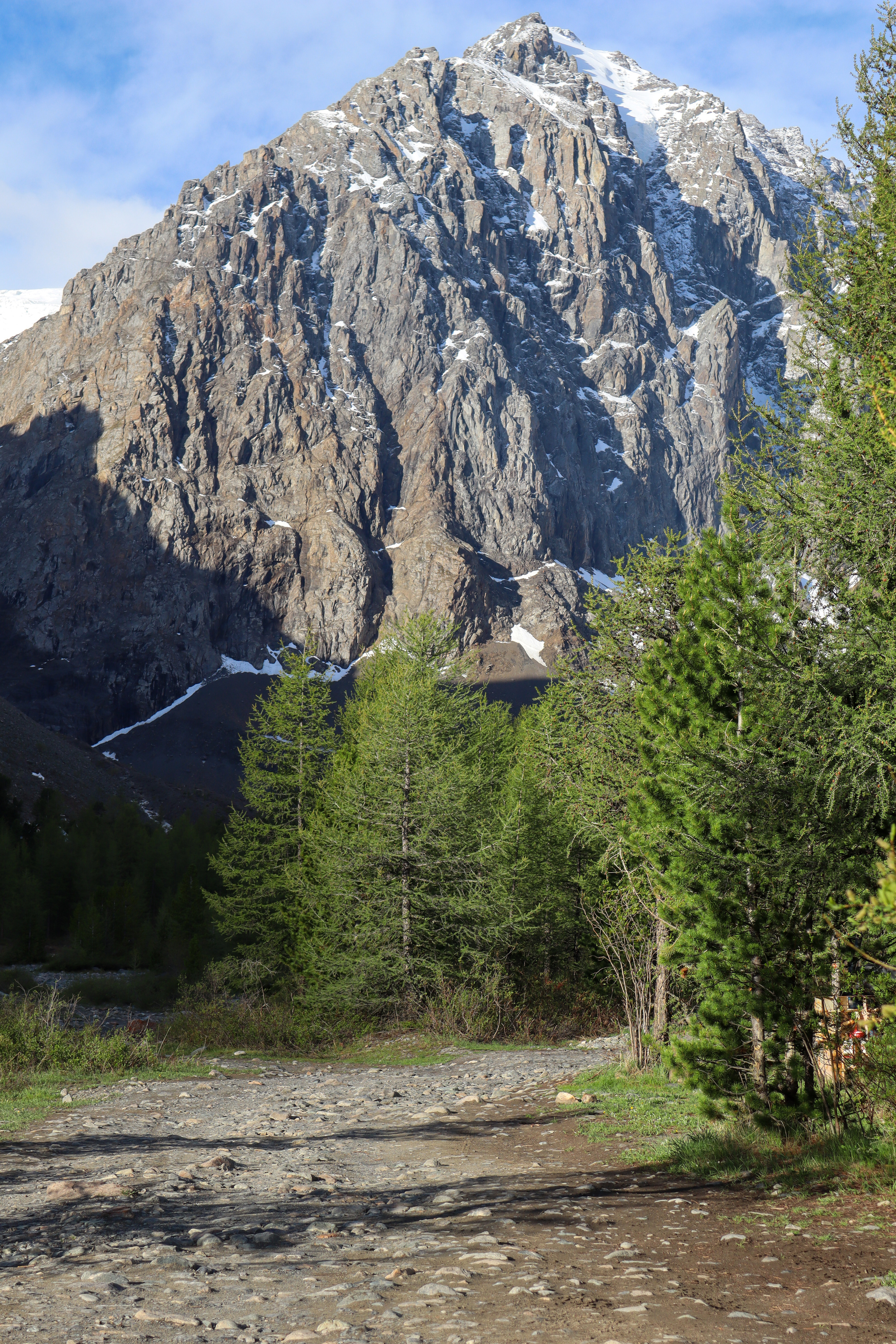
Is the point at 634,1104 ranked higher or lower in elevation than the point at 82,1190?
lower

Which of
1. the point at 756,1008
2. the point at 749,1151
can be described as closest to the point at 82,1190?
the point at 749,1151

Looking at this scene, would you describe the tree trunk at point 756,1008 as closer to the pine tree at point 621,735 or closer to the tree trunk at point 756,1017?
the tree trunk at point 756,1017

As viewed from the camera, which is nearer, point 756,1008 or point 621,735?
point 756,1008

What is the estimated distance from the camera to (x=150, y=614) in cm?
18350

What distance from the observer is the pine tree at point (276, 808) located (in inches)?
1122

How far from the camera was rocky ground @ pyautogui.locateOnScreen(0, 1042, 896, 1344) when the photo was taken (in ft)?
14.7

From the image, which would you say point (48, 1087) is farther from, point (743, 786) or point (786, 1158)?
point (743, 786)

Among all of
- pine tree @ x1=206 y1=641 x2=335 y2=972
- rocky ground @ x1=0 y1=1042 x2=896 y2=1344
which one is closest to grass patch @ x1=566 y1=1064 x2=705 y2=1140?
rocky ground @ x1=0 y1=1042 x2=896 y2=1344

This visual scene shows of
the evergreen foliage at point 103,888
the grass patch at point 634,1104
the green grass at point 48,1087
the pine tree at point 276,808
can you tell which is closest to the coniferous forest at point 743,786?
the grass patch at point 634,1104

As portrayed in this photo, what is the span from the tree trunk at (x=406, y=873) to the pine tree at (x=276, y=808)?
6645 millimetres

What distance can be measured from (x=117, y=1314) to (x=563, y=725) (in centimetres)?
1310

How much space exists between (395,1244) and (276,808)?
2497cm

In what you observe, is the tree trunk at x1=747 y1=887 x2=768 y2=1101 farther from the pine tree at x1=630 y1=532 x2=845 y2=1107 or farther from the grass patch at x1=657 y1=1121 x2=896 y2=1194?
the grass patch at x1=657 y1=1121 x2=896 y2=1194

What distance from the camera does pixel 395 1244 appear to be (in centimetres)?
579
